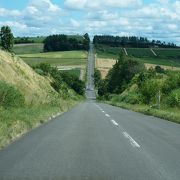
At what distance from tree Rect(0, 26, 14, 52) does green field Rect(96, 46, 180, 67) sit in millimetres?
98854

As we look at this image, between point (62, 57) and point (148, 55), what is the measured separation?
33.8 m

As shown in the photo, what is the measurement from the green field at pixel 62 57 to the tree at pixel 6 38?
90201 millimetres

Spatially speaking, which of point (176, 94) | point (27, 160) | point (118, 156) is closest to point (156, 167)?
point (118, 156)

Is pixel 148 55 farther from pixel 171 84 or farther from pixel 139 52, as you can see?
pixel 171 84

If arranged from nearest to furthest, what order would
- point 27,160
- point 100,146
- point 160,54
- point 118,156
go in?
point 27,160, point 118,156, point 100,146, point 160,54

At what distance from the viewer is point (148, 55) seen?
175750 millimetres

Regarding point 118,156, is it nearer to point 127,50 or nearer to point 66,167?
point 66,167

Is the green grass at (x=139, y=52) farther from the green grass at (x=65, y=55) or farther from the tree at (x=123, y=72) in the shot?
the tree at (x=123, y=72)

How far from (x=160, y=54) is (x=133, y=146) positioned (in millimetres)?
162730

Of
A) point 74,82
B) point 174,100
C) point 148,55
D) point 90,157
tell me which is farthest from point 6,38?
point 148,55

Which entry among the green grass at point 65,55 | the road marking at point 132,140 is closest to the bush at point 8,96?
the road marking at point 132,140

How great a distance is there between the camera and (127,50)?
186000 millimetres

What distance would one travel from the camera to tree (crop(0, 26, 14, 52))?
51.6 m

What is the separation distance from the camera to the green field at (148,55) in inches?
6229
